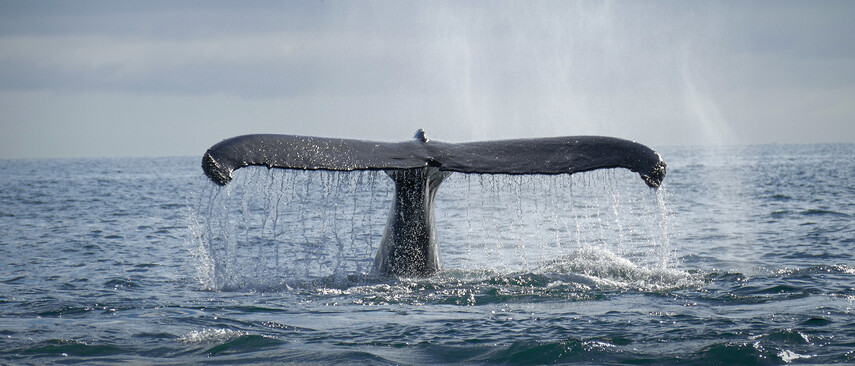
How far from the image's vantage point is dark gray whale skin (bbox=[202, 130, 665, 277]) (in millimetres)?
7039

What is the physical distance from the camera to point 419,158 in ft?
25.9

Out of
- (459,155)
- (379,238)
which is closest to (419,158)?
(459,155)

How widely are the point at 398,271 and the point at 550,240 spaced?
6.82 metres

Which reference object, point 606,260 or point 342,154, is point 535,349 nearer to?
point 342,154

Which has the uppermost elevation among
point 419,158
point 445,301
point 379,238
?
point 419,158

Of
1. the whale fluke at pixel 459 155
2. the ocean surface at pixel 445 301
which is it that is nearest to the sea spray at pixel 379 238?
the ocean surface at pixel 445 301

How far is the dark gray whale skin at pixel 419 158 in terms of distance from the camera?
7.04 meters

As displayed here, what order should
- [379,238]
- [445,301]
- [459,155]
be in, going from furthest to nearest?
[379,238]
[445,301]
[459,155]

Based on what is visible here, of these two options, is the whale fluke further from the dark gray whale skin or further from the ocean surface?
the ocean surface

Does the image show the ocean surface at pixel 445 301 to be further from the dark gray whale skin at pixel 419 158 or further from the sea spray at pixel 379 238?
the dark gray whale skin at pixel 419 158

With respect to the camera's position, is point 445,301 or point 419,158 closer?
point 419,158

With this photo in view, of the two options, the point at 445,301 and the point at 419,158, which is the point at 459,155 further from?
the point at 445,301

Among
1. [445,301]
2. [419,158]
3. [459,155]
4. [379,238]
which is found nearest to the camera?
[419,158]

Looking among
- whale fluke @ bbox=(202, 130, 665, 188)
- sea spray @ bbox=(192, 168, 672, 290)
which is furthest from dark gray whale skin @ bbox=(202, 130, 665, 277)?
sea spray @ bbox=(192, 168, 672, 290)
